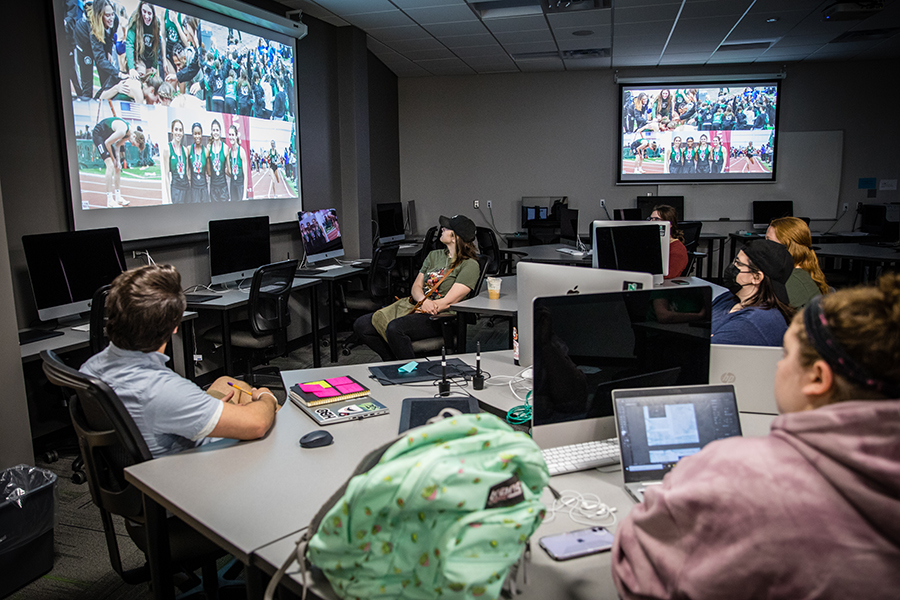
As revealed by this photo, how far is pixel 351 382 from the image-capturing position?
7.78 feet

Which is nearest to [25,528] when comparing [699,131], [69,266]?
[69,266]

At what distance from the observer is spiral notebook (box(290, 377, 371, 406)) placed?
219 cm

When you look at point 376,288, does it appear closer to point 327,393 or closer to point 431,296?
point 431,296

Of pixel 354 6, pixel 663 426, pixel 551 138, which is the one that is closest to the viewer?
pixel 663 426

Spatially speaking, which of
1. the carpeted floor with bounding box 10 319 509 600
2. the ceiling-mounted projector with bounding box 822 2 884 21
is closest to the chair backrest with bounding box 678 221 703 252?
the ceiling-mounted projector with bounding box 822 2 884 21

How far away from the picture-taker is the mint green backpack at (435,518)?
3.26 ft

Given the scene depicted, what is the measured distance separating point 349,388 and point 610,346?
3.25ft

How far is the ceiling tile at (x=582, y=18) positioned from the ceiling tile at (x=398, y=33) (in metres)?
1.32

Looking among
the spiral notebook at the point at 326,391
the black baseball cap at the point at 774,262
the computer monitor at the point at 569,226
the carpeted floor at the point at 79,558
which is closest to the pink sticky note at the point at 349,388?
the spiral notebook at the point at 326,391

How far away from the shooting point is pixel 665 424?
5.14 ft

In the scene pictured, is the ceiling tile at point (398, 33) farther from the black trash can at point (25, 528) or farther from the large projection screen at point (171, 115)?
the black trash can at point (25, 528)

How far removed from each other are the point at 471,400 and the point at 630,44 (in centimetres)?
632

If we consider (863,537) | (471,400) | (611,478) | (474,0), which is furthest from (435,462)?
(474,0)

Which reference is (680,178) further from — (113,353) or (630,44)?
(113,353)
